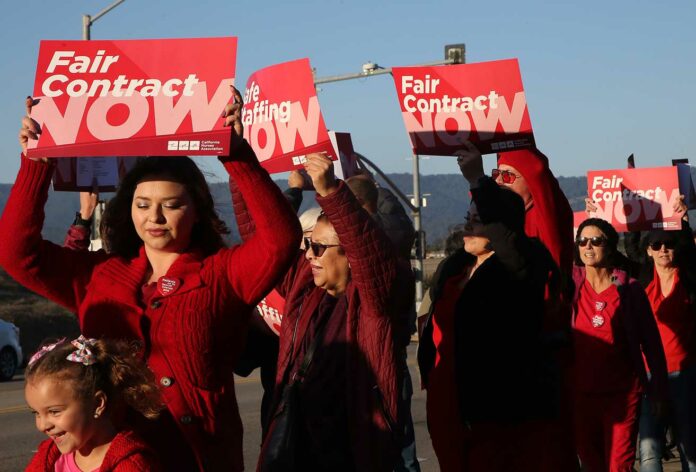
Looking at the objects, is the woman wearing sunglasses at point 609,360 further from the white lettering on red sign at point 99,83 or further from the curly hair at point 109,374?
the curly hair at point 109,374

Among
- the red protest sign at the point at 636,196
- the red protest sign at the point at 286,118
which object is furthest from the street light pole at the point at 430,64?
the red protest sign at the point at 286,118

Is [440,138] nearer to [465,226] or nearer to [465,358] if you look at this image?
[465,226]

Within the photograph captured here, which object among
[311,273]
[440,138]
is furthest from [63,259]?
[440,138]

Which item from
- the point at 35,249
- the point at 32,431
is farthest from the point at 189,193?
Answer: the point at 32,431

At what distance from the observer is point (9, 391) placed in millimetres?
16594

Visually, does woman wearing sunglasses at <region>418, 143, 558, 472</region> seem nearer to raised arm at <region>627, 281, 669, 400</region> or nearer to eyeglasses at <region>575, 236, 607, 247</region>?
raised arm at <region>627, 281, 669, 400</region>

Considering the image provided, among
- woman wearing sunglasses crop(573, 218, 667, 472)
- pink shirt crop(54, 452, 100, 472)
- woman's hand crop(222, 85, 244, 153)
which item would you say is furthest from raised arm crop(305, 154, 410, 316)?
woman wearing sunglasses crop(573, 218, 667, 472)

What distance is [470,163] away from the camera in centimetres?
540

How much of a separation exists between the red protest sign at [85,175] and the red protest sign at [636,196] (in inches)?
180

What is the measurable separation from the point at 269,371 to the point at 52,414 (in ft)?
7.10

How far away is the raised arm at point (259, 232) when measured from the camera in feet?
13.3

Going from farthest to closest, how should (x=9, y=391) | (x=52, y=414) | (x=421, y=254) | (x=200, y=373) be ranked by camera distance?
Result: (x=421, y=254)
(x=9, y=391)
(x=200, y=373)
(x=52, y=414)

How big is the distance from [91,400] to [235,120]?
1.04 metres

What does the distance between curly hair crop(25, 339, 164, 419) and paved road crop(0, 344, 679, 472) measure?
18.6ft
